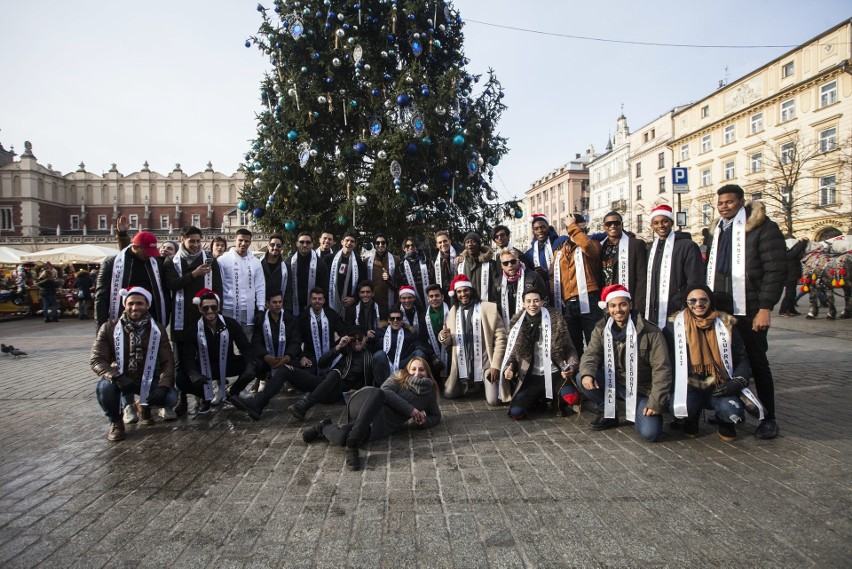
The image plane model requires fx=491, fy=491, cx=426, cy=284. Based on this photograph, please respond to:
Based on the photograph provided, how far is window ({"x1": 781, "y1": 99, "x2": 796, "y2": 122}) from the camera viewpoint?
36.8m

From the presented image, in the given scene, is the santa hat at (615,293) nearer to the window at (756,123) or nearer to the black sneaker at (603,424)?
the black sneaker at (603,424)

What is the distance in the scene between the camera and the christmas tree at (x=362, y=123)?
1049 cm

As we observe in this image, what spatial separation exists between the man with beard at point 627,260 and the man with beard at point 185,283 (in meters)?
4.91

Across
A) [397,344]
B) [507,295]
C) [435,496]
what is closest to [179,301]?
[397,344]

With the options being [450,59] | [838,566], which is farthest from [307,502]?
[450,59]

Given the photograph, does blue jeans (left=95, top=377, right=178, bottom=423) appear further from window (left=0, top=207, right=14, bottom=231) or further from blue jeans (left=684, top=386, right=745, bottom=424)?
window (left=0, top=207, right=14, bottom=231)

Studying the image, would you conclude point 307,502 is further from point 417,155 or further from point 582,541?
point 417,155

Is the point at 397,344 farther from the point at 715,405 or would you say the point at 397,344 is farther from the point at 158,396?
the point at 715,405

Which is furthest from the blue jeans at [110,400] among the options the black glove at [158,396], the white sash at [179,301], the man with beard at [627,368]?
the man with beard at [627,368]

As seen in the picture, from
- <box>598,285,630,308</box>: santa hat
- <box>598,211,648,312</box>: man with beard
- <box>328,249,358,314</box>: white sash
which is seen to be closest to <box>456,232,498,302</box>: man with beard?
<box>598,211,648,312</box>: man with beard

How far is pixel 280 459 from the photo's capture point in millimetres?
4250

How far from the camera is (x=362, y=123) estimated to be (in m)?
11.3

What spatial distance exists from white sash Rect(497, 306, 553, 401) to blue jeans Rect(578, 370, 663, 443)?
35cm

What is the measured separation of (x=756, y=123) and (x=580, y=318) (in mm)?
44879
